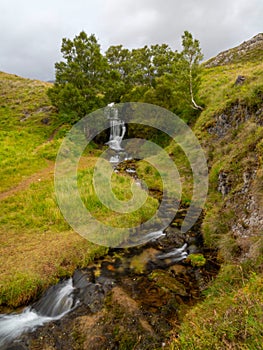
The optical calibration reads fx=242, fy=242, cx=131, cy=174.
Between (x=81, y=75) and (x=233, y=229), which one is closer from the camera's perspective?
(x=233, y=229)

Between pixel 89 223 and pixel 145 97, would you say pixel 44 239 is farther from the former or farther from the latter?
pixel 145 97

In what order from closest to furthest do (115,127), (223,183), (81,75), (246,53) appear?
(223,183), (81,75), (115,127), (246,53)

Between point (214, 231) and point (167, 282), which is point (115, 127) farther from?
point (167, 282)

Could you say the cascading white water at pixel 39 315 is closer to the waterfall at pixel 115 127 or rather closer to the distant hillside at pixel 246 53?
the waterfall at pixel 115 127

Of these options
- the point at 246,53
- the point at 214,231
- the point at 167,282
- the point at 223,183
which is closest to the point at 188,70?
the point at 223,183

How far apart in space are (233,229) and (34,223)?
33.9 feet

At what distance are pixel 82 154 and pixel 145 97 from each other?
1266 centimetres

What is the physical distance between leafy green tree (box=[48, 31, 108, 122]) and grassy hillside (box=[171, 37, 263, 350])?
16515 mm

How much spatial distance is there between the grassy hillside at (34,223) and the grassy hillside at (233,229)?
5.00m

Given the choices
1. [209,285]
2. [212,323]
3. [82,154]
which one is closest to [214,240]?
[209,285]

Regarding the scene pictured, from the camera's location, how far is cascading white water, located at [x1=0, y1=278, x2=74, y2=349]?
7.40 meters

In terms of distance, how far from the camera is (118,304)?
25.6 ft

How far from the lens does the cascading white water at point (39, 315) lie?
7.40m

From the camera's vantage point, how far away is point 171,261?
10.7 m
